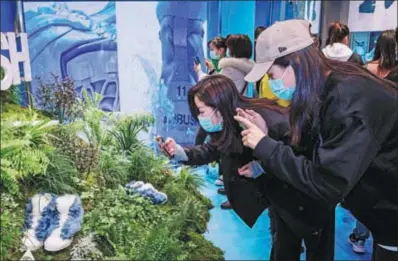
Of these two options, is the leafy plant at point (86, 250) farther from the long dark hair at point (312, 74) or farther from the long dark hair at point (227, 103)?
the long dark hair at point (312, 74)

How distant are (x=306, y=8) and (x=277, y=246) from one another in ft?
4.82

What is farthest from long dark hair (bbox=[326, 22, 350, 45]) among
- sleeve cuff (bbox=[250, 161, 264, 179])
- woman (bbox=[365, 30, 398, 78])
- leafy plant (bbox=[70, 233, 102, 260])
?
leafy plant (bbox=[70, 233, 102, 260])

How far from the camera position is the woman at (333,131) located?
3.64 feet

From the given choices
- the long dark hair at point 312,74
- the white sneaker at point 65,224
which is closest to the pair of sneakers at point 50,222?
the white sneaker at point 65,224

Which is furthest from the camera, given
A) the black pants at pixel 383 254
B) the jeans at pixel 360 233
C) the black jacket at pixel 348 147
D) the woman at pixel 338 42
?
the woman at pixel 338 42

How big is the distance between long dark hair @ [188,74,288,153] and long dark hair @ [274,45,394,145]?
0.33m

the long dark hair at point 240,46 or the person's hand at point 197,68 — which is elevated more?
the long dark hair at point 240,46

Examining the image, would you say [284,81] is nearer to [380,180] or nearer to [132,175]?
[380,180]

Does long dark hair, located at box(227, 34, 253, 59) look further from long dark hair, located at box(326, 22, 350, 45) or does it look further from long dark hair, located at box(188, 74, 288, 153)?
long dark hair, located at box(326, 22, 350, 45)

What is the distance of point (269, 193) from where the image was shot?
1.69 m

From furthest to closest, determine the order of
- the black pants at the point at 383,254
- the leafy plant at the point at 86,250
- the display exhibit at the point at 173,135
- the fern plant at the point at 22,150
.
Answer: the leafy plant at the point at 86,250
the fern plant at the point at 22,150
the black pants at the point at 383,254
the display exhibit at the point at 173,135

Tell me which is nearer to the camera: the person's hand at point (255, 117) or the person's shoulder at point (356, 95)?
the person's shoulder at point (356, 95)

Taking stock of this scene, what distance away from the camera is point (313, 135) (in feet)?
4.39

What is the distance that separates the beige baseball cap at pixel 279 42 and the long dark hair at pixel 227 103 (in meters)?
0.22
